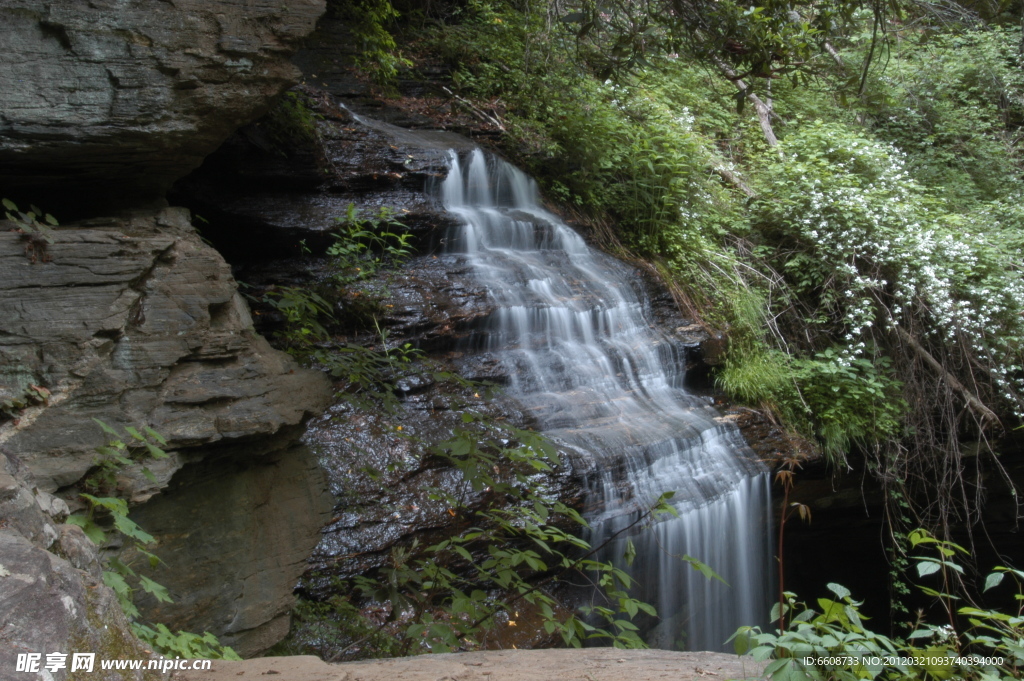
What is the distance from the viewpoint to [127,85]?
3484 mm

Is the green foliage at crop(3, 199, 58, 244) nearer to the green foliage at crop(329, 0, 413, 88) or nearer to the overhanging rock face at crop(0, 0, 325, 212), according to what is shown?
the overhanging rock face at crop(0, 0, 325, 212)

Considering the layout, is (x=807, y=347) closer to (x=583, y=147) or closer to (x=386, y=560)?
(x=583, y=147)

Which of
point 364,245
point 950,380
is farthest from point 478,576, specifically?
point 950,380

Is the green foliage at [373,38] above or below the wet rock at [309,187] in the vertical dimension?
above

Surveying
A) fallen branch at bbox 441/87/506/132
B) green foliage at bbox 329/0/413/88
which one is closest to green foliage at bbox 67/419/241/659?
green foliage at bbox 329/0/413/88

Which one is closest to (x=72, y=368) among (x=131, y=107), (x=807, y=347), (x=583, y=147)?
(x=131, y=107)

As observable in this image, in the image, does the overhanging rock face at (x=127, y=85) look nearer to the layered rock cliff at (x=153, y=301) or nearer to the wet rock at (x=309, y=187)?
the layered rock cliff at (x=153, y=301)

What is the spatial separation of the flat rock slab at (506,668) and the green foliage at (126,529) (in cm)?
55

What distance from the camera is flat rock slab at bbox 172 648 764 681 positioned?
233cm

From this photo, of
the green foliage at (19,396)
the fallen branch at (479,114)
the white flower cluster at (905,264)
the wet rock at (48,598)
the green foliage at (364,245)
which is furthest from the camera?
the fallen branch at (479,114)

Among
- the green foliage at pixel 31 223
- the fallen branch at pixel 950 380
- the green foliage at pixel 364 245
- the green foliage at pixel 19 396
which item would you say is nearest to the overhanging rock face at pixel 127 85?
the green foliage at pixel 31 223

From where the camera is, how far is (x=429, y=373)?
5.70 metres

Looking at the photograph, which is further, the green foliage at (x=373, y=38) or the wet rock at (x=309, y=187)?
the green foliage at (x=373, y=38)

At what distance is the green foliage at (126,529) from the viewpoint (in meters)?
2.70
